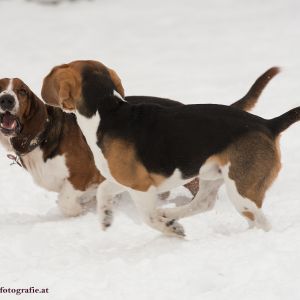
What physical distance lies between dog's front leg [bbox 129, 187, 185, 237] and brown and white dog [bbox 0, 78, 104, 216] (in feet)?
4.53

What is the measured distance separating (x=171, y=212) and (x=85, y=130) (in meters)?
0.98

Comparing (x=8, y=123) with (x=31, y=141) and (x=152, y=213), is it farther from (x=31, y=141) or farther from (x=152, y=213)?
(x=152, y=213)

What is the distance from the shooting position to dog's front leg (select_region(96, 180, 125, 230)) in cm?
490

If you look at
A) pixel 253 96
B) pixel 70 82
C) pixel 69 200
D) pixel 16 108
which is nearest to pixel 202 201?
pixel 253 96

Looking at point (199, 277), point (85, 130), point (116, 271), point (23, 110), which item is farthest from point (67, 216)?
point (199, 277)

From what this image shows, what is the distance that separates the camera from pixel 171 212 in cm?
505

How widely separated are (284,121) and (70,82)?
1.57 meters

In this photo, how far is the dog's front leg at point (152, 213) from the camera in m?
4.57

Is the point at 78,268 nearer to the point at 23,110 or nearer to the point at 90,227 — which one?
the point at 90,227

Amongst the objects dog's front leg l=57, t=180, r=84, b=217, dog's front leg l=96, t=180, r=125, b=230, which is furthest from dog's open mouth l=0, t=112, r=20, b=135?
dog's front leg l=96, t=180, r=125, b=230

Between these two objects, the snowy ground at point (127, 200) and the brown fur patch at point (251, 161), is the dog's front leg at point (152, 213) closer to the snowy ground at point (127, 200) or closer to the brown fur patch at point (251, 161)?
the snowy ground at point (127, 200)

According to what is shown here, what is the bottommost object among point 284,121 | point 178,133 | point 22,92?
point 22,92

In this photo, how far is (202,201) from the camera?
5188mm

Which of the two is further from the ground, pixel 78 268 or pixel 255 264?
pixel 255 264
